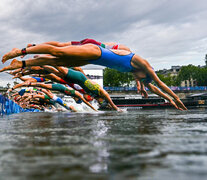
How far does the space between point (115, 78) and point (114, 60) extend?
285ft

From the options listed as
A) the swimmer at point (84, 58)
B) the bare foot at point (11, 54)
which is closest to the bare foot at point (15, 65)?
the swimmer at point (84, 58)

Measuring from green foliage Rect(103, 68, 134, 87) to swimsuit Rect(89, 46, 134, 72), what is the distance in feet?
283

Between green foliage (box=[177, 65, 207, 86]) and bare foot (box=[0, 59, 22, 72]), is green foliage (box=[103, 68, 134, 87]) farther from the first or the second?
bare foot (box=[0, 59, 22, 72])

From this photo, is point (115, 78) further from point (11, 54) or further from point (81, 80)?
point (11, 54)

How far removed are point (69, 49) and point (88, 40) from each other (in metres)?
1.65

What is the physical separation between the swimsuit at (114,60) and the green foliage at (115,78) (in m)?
86.1

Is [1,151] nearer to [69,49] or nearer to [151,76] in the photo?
[69,49]

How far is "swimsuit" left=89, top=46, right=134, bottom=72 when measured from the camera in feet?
20.2

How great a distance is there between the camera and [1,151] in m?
1.93

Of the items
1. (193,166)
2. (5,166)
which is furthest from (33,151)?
(193,166)

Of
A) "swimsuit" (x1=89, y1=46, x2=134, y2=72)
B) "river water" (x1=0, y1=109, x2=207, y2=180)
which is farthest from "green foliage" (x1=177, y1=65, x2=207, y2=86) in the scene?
"river water" (x1=0, y1=109, x2=207, y2=180)

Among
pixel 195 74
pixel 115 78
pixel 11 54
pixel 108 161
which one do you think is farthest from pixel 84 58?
pixel 195 74

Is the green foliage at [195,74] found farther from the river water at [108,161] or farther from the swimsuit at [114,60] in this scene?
the river water at [108,161]

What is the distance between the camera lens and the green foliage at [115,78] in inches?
3664
